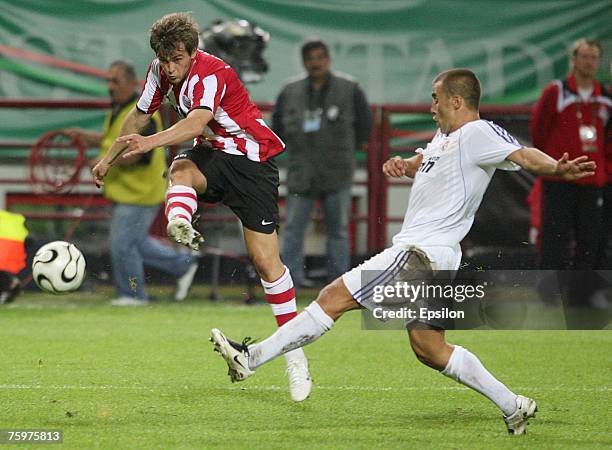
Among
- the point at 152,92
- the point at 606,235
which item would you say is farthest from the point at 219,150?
the point at 606,235

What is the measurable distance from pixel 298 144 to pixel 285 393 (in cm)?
504

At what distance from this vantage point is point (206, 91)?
649 cm

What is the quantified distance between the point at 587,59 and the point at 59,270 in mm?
5376

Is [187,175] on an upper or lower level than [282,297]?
upper

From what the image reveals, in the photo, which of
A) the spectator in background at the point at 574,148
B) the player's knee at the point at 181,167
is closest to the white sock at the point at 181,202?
the player's knee at the point at 181,167

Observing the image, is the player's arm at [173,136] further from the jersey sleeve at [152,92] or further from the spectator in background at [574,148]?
the spectator in background at [574,148]

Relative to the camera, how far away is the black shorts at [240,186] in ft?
22.1

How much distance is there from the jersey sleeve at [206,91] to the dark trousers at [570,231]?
15.8 ft

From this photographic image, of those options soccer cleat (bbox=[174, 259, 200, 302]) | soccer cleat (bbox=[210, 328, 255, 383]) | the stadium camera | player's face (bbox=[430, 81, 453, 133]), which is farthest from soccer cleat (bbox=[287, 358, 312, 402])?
the stadium camera

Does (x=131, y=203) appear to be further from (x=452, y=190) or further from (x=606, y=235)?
(x=452, y=190)

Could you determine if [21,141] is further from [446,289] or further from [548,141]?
[446,289]

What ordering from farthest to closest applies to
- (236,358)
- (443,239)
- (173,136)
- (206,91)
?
(206,91), (173,136), (236,358), (443,239)

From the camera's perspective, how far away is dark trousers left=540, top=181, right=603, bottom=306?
1060 centimetres

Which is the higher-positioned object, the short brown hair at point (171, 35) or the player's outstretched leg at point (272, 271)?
the short brown hair at point (171, 35)
